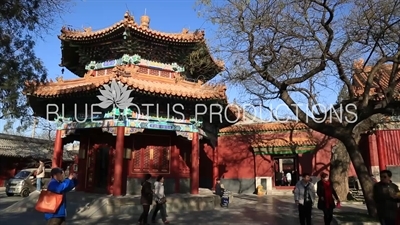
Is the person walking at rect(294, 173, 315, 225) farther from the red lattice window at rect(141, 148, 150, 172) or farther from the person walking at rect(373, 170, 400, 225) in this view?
the red lattice window at rect(141, 148, 150, 172)

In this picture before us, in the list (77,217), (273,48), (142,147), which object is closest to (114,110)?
(142,147)

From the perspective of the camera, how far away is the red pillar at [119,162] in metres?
10.5

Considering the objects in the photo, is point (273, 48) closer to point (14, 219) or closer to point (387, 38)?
point (387, 38)

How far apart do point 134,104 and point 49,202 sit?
21.8ft

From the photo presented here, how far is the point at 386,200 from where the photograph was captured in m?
5.77

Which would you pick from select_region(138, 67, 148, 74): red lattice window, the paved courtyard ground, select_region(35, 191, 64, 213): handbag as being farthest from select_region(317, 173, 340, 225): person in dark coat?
select_region(138, 67, 148, 74): red lattice window

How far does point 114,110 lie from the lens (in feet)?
36.0

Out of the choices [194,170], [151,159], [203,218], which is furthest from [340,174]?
[151,159]

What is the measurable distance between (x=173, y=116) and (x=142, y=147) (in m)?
1.58

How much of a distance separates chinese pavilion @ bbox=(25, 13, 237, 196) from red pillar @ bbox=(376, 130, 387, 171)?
889cm

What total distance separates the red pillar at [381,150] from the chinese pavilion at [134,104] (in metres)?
8.89

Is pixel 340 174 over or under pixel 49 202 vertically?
over

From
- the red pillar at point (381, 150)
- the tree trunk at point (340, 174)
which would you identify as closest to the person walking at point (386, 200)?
the tree trunk at point (340, 174)

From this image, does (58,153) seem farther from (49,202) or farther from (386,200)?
(386,200)
